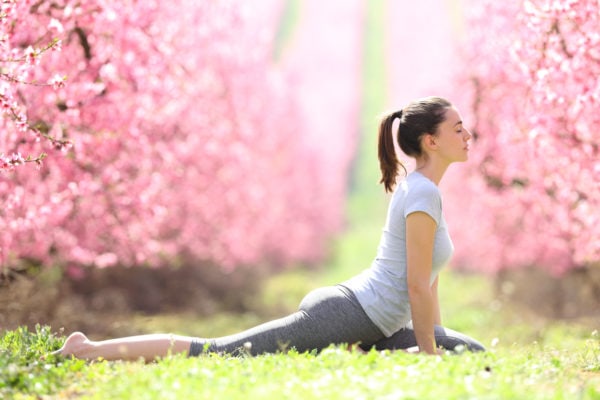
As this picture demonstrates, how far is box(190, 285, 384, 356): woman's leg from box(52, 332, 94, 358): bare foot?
2.50 feet

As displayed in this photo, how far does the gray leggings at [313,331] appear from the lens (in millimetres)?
6691

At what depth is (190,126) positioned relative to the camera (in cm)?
1686

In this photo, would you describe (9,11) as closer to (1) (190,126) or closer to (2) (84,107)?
(2) (84,107)

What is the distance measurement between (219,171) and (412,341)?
1346 centimetres

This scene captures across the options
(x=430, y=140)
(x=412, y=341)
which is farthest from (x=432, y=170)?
(x=412, y=341)

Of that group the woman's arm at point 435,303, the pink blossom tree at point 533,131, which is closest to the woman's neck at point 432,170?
the woman's arm at point 435,303

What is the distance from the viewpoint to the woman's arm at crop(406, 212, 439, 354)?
21.3 ft

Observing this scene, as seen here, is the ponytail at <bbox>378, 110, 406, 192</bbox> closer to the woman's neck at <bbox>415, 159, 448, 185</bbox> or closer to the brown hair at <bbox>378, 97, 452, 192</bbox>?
the brown hair at <bbox>378, 97, 452, 192</bbox>

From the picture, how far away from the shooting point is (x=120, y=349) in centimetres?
650

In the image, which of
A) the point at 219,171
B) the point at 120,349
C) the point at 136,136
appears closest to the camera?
the point at 120,349

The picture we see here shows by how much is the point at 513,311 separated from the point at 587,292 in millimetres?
1895

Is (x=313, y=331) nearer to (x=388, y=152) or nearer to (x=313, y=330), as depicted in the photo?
(x=313, y=330)

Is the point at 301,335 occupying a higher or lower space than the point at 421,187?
lower

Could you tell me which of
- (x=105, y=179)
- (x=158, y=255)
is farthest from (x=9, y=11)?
(x=158, y=255)
